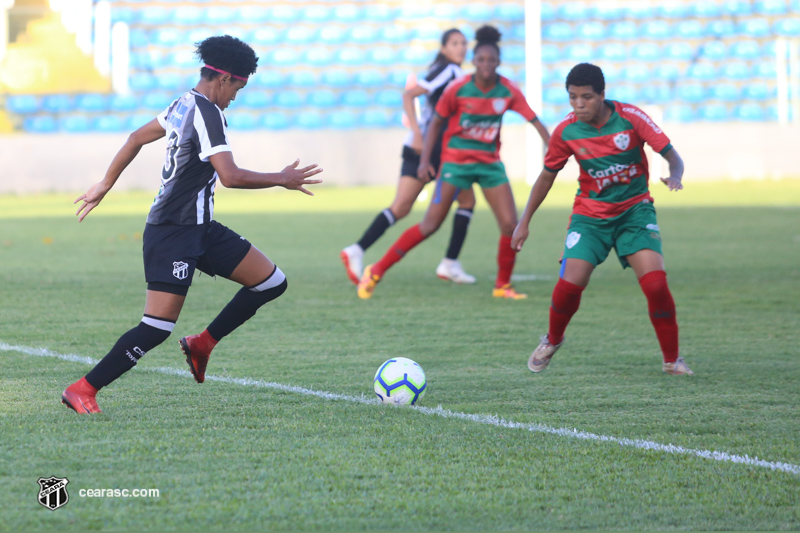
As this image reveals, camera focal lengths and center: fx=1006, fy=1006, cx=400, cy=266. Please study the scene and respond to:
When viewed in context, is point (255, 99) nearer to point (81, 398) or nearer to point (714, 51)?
point (714, 51)

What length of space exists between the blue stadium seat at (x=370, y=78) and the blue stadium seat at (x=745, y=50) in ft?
30.5

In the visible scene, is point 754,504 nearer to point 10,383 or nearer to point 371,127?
point 10,383

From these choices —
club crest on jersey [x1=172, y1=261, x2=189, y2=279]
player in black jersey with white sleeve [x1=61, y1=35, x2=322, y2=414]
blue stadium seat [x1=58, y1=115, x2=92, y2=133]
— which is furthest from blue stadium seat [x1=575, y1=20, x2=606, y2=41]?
club crest on jersey [x1=172, y1=261, x2=189, y2=279]

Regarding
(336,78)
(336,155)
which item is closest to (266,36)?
(336,78)

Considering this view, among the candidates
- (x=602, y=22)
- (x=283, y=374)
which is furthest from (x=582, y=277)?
(x=602, y=22)

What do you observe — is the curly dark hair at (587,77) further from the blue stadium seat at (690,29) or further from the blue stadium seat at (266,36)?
the blue stadium seat at (690,29)

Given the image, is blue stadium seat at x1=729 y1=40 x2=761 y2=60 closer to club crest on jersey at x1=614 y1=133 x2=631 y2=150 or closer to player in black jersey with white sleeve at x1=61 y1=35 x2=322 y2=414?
club crest on jersey at x1=614 y1=133 x2=631 y2=150

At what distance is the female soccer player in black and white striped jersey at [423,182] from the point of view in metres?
8.63

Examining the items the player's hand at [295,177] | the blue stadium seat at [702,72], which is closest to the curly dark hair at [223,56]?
the player's hand at [295,177]

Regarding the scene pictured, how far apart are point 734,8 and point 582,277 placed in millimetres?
24824

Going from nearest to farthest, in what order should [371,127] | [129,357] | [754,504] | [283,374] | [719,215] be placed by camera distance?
[754,504] < [129,357] < [283,374] < [719,215] < [371,127]

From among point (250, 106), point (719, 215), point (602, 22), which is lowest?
point (719, 215)

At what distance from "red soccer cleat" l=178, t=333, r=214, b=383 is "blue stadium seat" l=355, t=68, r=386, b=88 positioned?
21.9 metres

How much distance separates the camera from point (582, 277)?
5.27 metres
